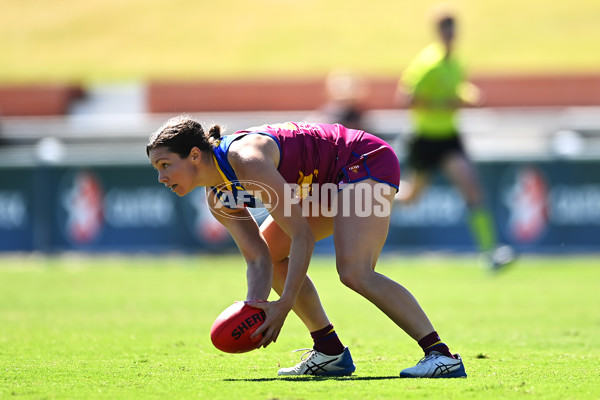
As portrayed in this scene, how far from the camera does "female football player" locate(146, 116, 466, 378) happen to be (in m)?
4.95

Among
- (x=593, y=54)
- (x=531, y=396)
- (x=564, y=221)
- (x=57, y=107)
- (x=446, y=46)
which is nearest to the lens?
(x=531, y=396)

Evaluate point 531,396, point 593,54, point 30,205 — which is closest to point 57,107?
point 30,205

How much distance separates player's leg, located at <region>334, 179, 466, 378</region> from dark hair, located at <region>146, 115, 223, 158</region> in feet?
2.72

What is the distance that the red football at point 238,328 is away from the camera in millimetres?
5012

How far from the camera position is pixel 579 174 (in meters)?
13.7

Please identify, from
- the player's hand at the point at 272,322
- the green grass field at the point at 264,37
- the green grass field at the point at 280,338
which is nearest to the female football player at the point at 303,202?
the player's hand at the point at 272,322

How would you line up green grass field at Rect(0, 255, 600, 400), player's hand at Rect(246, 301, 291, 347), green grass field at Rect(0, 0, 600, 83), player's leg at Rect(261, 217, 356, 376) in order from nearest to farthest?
green grass field at Rect(0, 255, 600, 400), player's hand at Rect(246, 301, 291, 347), player's leg at Rect(261, 217, 356, 376), green grass field at Rect(0, 0, 600, 83)

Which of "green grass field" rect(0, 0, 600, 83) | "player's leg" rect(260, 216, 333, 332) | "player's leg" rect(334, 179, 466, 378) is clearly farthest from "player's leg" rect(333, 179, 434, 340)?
"green grass field" rect(0, 0, 600, 83)


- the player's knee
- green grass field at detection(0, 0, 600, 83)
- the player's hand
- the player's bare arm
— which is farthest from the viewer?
green grass field at detection(0, 0, 600, 83)

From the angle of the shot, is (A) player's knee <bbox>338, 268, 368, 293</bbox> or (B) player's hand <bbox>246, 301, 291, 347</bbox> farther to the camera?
(A) player's knee <bbox>338, 268, 368, 293</bbox>

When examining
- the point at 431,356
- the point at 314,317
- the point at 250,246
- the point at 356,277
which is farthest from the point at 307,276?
the point at 431,356

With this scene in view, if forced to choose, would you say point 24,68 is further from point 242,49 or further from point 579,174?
point 579,174

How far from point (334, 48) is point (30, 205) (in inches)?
1070

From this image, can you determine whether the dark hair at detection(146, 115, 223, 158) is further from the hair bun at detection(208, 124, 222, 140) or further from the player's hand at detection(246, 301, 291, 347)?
the player's hand at detection(246, 301, 291, 347)
